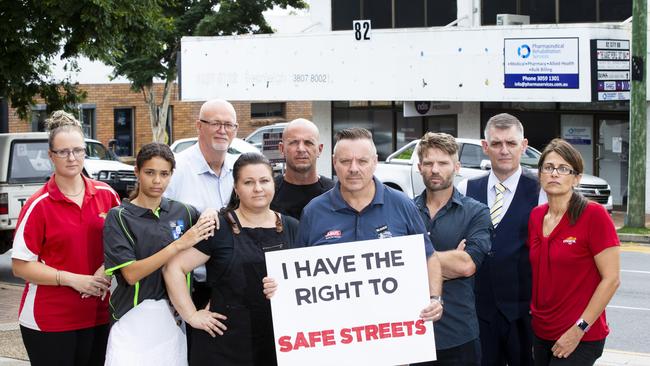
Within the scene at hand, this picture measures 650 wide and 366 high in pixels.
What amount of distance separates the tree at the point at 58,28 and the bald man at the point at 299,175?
704cm

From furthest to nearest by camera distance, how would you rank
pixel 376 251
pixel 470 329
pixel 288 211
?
→ pixel 288 211, pixel 470 329, pixel 376 251

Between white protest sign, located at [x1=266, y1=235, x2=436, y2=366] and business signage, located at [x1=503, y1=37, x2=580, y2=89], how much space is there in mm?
19287

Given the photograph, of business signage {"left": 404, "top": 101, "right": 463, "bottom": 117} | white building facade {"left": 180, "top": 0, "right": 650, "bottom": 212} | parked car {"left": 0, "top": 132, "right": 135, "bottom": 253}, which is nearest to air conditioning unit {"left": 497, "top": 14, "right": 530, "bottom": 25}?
white building facade {"left": 180, "top": 0, "right": 650, "bottom": 212}

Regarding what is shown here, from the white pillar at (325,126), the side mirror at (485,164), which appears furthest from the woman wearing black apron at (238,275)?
the white pillar at (325,126)

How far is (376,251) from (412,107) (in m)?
22.9

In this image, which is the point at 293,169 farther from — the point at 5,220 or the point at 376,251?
the point at 5,220

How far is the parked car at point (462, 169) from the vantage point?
72.4ft

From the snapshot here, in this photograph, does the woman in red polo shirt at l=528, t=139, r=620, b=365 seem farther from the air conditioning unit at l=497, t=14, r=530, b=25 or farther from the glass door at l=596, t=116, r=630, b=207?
the air conditioning unit at l=497, t=14, r=530, b=25

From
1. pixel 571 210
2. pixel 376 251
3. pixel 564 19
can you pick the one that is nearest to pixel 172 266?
pixel 376 251

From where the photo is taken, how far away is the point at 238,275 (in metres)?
5.78

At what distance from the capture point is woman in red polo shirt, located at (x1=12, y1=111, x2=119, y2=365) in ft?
20.3

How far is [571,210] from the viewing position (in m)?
5.88

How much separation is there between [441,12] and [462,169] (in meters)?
9.02

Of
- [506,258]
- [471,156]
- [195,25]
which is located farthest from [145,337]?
[195,25]
